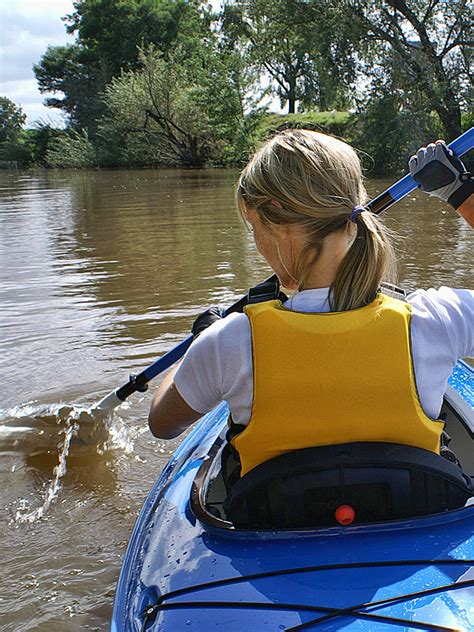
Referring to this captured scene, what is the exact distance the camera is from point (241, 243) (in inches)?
320

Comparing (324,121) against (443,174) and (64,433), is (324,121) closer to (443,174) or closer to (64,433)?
(64,433)

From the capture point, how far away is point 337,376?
49.3 inches

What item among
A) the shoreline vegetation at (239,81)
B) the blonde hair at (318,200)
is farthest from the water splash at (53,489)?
the shoreline vegetation at (239,81)

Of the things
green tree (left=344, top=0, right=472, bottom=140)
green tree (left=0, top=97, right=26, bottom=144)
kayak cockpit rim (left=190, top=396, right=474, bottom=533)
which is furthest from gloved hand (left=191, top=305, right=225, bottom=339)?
green tree (left=0, top=97, right=26, bottom=144)

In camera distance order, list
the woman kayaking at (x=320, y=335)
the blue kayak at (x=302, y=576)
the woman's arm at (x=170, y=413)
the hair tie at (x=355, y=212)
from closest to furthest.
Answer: the blue kayak at (x=302, y=576), the woman kayaking at (x=320, y=335), the hair tie at (x=355, y=212), the woman's arm at (x=170, y=413)

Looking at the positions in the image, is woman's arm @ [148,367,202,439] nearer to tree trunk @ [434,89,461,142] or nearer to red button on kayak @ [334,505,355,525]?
red button on kayak @ [334,505,355,525]

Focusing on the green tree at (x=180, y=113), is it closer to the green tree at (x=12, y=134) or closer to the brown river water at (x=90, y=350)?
the green tree at (x=12, y=134)

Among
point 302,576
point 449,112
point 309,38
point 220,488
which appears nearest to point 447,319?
point 302,576

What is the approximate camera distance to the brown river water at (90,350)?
2.42 meters

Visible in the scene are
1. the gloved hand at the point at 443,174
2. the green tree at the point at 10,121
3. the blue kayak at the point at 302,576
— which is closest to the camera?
the blue kayak at the point at 302,576

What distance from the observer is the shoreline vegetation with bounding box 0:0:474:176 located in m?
17.9

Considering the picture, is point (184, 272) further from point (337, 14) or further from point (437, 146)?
point (337, 14)

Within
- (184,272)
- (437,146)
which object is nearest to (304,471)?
(437,146)

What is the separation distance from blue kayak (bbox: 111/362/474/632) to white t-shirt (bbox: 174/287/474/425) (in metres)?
0.24
